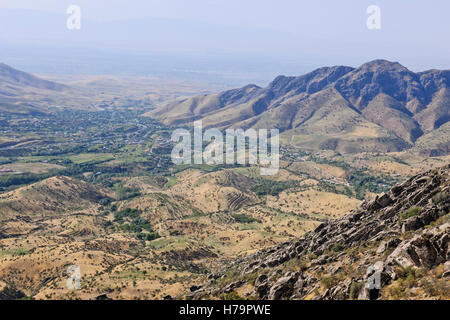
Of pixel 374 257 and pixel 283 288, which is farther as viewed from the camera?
pixel 283 288

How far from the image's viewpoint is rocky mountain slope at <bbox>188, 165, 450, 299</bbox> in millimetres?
20969

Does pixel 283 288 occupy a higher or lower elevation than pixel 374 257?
lower

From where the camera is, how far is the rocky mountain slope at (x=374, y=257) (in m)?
21.0

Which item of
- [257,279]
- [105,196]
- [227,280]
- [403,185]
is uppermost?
[403,185]

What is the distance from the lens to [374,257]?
2606 cm

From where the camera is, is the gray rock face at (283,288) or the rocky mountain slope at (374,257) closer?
the rocky mountain slope at (374,257)

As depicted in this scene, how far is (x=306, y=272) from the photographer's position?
28.4 m

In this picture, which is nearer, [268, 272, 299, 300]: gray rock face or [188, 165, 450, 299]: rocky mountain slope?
[188, 165, 450, 299]: rocky mountain slope
